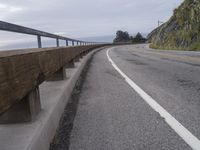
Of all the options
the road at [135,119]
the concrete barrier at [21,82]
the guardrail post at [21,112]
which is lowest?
the road at [135,119]

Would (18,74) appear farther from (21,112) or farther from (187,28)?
(187,28)

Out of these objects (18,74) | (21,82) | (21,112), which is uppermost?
(18,74)

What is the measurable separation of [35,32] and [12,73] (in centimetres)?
375

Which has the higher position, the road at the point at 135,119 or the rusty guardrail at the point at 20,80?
the rusty guardrail at the point at 20,80

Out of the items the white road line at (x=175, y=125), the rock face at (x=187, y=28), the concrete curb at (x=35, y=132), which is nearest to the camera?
the concrete curb at (x=35, y=132)

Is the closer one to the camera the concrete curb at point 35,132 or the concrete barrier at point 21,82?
the concrete barrier at point 21,82

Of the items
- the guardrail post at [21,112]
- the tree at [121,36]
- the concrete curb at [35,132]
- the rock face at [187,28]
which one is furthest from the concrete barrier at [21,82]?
the tree at [121,36]

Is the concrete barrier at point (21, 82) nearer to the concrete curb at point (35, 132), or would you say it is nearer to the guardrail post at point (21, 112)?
the guardrail post at point (21, 112)

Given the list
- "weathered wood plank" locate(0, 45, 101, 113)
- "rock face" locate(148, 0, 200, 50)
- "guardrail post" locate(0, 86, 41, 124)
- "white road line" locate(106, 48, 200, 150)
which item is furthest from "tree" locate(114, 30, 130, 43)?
"guardrail post" locate(0, 86, 41, 124)

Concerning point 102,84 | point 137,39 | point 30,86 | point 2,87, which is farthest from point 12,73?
point 137,39

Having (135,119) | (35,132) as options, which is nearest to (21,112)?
(35,132)

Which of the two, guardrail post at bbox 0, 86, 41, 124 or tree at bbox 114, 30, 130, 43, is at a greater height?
guardrail post at bbox 0, 86, 41, 124

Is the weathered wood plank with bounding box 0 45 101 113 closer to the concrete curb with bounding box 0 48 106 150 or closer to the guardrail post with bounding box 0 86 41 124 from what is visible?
the guardrail post with bounding box 0 86 41 124

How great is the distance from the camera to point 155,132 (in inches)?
205
